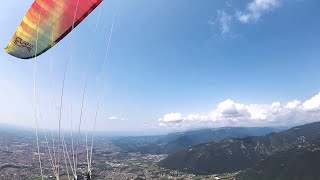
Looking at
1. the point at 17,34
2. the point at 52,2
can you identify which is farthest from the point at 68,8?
the point at 17,34

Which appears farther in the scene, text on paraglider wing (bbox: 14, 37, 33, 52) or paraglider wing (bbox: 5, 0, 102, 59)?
text on paraglider wing (bbox: 14, 37, 33, 52)

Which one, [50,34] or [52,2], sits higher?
[52,2]

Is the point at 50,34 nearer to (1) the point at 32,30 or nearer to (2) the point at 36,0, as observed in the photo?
(1) the point at 32,30

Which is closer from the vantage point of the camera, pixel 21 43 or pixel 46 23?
pixel 21 43

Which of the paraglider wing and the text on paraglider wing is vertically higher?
the paraglider wing

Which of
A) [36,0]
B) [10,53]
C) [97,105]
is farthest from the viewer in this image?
[10,53]

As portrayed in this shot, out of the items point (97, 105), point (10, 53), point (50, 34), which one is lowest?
point (97, 105)

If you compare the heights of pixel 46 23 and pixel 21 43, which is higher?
pixel 46 23

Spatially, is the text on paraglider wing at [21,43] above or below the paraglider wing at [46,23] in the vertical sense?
below
